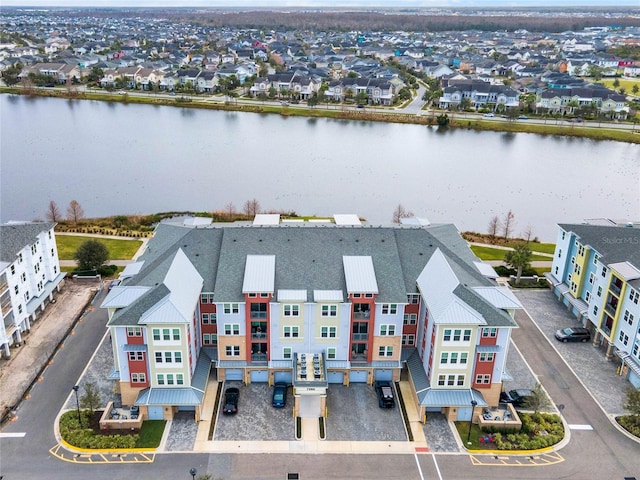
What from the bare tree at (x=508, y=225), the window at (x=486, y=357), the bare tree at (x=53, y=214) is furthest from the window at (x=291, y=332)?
the bare tree at (x=53, y=214)

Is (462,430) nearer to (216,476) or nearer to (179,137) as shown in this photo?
(216,476)

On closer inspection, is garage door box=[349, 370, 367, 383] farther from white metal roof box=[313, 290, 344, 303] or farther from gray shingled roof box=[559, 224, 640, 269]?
gray shingled roof box=[559, 224, 640, 269]

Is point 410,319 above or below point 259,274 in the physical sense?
below

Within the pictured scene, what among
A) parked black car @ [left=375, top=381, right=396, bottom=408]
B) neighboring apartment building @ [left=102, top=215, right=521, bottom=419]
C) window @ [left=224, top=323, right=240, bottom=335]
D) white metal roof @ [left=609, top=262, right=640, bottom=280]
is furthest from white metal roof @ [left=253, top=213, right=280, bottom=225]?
white metal roof @ [left=609, top=262, right=640, bottom=280]

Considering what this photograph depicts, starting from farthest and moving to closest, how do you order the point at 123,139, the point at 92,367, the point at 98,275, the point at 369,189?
the point at 123,139, the point at 369,189, the point at 98,275, the point at 92,367

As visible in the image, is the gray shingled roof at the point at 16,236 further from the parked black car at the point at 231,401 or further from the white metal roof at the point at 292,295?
the white metal roof at the point at 292,295

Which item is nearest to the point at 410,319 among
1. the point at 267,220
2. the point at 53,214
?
the point at 267,220

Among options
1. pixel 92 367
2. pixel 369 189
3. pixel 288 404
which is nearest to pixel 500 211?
pixel 369 189

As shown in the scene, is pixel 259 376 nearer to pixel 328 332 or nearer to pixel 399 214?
pixel 328 332
